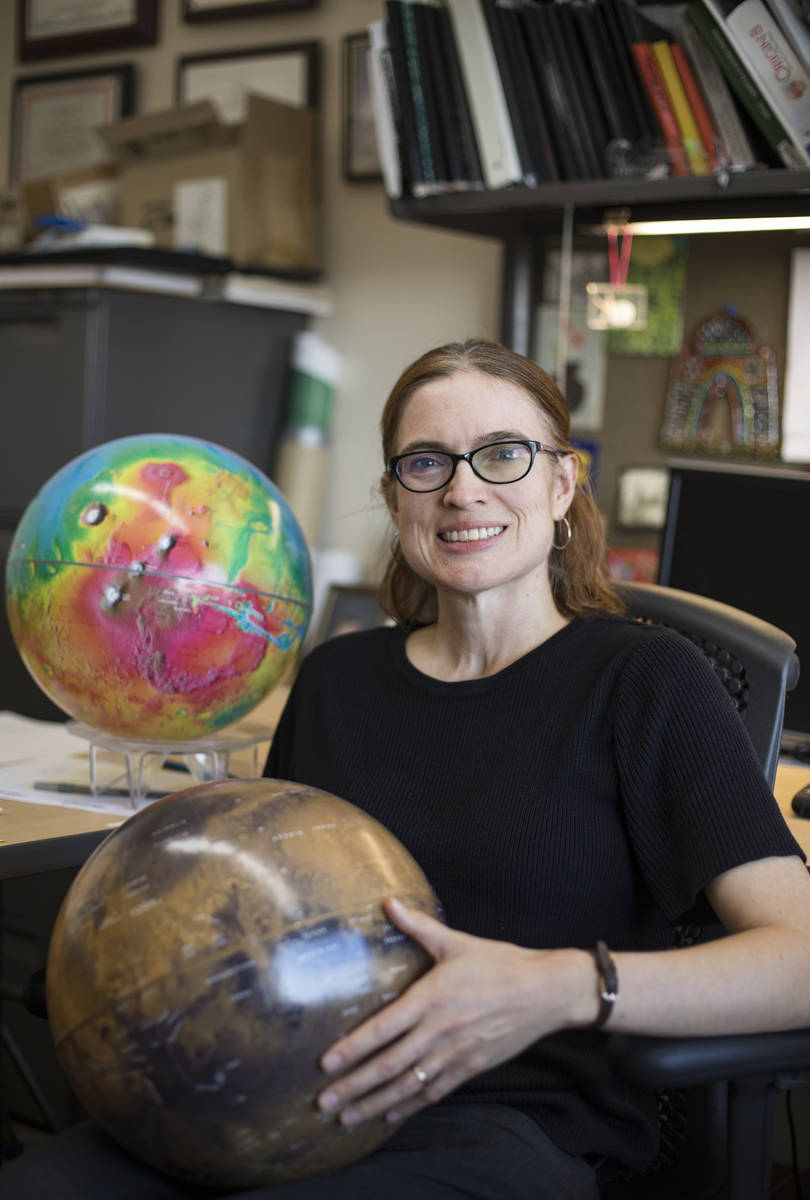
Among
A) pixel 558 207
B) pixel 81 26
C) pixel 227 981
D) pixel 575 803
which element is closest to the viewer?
pixel 227 981

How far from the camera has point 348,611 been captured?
2.63m

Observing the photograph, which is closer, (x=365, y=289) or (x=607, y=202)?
(x=607, y=202)

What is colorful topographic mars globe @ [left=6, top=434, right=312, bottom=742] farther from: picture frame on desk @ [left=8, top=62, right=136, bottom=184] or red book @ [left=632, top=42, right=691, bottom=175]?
picture frame on desk @ [left=8, top=62, right=136, bottom=184]

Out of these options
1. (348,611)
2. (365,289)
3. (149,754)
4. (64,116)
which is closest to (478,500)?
(149,754)

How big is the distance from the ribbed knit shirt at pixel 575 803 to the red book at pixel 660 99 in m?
0.86

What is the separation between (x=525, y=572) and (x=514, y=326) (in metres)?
1.11

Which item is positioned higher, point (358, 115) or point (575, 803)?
point (358, 115)

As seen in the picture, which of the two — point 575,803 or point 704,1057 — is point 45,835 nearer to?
point 575,803

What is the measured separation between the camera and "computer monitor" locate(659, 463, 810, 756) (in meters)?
1.88

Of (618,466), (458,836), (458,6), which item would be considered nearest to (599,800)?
(458,836)

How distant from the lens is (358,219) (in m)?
2.84

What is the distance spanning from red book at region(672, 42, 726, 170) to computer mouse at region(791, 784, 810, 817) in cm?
93

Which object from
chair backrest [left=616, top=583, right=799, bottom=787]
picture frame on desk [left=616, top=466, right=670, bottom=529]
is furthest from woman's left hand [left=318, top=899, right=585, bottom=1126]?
picture frame on desk [left=616, top=466, right=670, bottom=529]

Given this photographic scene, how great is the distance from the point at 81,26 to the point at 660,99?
1.81 meters
